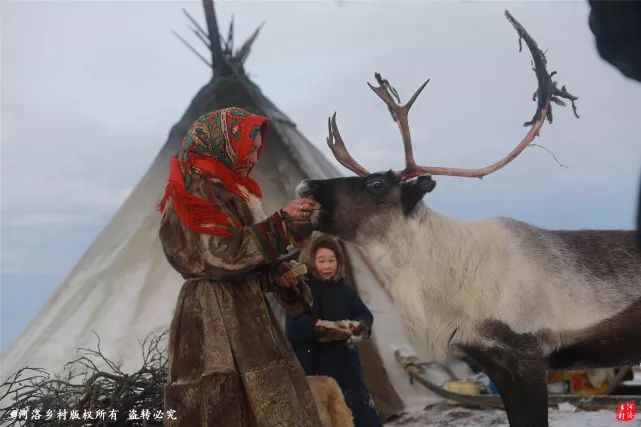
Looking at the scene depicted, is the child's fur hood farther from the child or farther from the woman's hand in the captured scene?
the woman's hand

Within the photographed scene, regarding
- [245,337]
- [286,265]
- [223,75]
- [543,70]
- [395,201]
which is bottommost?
[245,337]

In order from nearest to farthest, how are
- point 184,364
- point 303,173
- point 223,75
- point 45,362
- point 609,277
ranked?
point 184,364 → point 609,277 → point 45,362 → point 303,173 → point 223,75

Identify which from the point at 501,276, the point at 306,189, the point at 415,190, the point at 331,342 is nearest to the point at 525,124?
the point at 415,190

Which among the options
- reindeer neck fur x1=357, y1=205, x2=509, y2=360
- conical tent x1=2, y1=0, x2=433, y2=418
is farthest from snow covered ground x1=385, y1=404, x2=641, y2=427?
reindeer neck fur x1=357, y1=205, x2=509, y2=360

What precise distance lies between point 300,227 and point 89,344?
3069mm

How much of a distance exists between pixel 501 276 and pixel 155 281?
326 centimetres

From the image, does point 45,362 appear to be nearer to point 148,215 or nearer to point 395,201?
point 148,215

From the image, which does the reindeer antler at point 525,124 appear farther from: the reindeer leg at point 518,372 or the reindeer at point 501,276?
the reindeer leg at point 518,372

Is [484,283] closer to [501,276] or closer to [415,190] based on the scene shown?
[501,276]

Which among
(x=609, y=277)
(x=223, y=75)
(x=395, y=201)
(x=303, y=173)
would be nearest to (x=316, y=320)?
(x=395, y=201)

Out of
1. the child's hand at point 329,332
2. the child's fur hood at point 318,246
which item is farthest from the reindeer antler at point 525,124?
the child's hand at point 329,332

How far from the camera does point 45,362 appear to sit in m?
4.73

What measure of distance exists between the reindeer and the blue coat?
889 mm

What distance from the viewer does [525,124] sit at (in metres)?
2.65
